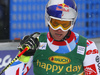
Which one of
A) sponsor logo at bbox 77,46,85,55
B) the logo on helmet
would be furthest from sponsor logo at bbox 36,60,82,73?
the logo on helmet

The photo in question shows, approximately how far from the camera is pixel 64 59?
1974mm

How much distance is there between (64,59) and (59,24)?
1.18 feet

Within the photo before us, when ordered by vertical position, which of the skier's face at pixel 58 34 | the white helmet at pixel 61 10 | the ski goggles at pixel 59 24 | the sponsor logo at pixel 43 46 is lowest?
the sponsor logo at pixel 43 46

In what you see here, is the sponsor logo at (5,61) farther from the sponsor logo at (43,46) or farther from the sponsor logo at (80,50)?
the sponsor logo at (80,50)

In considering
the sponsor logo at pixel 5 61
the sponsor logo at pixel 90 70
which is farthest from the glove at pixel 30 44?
the sponsor logo at pixel 5 61

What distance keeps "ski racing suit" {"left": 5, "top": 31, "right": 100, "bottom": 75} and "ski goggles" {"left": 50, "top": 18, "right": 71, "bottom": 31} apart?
0.56 ft

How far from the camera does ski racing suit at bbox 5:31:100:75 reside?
77.8 inches

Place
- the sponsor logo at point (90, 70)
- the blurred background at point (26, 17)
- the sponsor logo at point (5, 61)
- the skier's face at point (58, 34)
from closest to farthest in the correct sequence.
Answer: the skier's face at point (58, 34) → the sponsor logo at point (90, 70) → the sponsor logo at point (5, 61) → the blurred background at point (26, 17)

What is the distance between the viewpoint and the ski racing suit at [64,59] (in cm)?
198

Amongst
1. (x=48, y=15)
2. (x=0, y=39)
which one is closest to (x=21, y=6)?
(x=0, y=39)

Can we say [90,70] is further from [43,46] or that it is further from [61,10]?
[61,10]

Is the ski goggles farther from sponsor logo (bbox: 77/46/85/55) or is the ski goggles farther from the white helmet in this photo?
sponsor logo (bbox: 77/46/85/55)

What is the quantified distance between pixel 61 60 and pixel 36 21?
4.99 meters

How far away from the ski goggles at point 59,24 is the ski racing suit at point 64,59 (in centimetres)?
17
